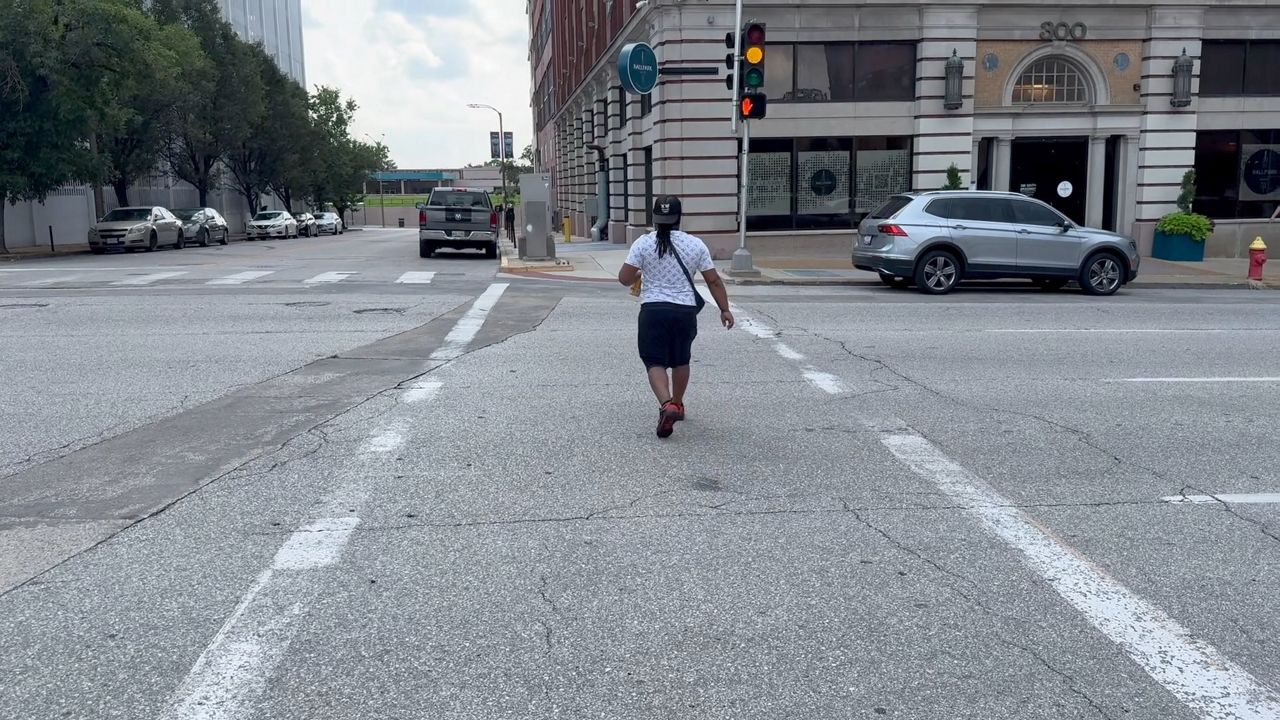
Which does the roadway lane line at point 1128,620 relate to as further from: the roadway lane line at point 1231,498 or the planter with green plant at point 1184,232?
the planter with green plant at point 1184,232

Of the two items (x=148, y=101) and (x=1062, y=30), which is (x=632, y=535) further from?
(x=148, y=101)

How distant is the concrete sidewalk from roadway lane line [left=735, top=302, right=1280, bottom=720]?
13.2m

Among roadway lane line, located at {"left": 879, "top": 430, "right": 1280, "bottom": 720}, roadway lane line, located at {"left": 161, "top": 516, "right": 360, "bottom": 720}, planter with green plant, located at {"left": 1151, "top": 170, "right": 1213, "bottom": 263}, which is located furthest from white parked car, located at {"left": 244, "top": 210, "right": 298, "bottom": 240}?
roadway lane line, located at {"left": 879, "top": 430, "right": 1280, "bottom": 720}

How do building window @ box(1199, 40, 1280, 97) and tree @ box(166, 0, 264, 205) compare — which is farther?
tree @ box(166, 0, 264, 205)

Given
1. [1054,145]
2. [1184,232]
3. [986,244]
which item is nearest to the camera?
[986,244]

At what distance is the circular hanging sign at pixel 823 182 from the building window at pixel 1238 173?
8.70 meters

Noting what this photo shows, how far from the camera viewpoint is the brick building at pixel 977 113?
24.1 meters

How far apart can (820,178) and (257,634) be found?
22159 mm

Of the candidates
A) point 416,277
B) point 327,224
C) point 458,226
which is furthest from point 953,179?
point 327,224

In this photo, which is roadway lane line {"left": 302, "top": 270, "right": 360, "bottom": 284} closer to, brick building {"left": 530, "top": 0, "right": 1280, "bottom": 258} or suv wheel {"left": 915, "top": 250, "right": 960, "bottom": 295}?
brick building {"left": 530, "top": 0, "right": 1280, "bottom": 258}

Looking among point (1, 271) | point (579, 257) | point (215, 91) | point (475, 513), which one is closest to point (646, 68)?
point (579, 257)

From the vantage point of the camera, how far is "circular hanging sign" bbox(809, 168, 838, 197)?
24797mm

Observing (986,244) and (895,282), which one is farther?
(895,282)

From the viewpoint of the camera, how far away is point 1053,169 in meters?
25.4
